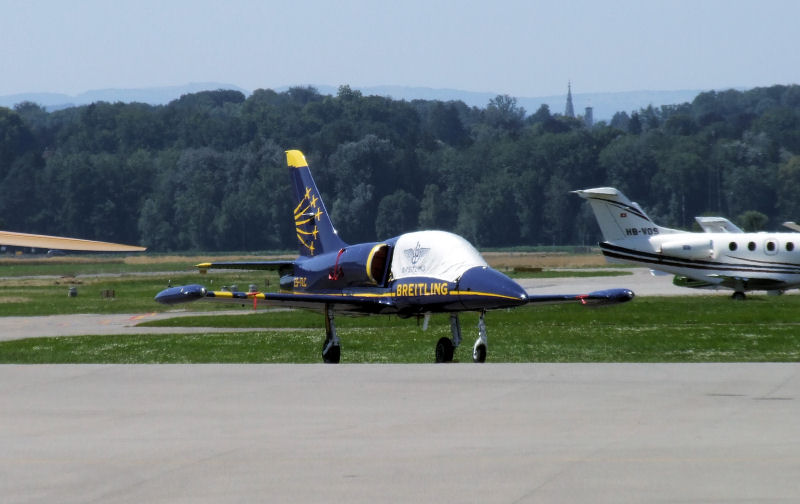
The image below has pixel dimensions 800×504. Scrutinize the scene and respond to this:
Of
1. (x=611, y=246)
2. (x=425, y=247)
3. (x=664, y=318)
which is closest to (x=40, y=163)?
(x=611, y=246)

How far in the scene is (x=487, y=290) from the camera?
20.5 metres

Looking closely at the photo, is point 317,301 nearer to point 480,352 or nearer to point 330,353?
point 330,353

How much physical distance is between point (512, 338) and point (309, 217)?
18.8ft

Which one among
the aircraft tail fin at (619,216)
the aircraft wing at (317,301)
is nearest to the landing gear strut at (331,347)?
the aircraft wing at (317,301)

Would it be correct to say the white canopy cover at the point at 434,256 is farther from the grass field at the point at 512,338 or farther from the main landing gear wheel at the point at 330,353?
the grass field at the point at 512,338
